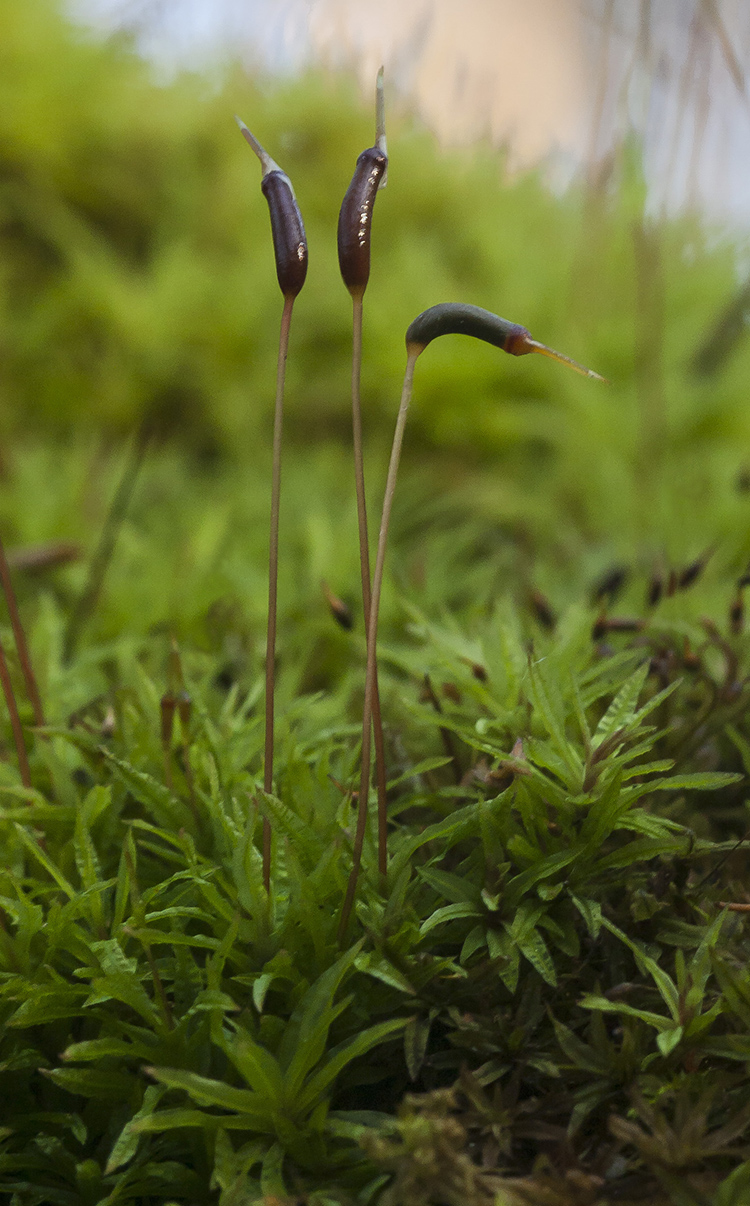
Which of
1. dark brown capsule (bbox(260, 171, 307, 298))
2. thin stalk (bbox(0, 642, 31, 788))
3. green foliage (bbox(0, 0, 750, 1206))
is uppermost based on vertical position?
dark brown capsule (bbox(260, 171, 307, 298))

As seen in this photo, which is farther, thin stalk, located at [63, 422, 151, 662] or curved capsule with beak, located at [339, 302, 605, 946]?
thin stalk, located at [63, 422, 151, 662]

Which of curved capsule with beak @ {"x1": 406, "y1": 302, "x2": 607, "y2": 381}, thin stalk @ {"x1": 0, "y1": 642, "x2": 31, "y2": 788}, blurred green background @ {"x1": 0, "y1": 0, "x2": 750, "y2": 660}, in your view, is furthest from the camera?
blurred green background @ {"x1": 0, "y1": 0, "x2": 750, "y2": 660}

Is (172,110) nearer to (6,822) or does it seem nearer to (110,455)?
(110,455)

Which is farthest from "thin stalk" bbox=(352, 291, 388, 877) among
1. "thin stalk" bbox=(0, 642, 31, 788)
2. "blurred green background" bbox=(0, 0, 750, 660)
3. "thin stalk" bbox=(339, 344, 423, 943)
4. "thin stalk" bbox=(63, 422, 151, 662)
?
"blurred green background" bbox=(0, 0, 750, 660)

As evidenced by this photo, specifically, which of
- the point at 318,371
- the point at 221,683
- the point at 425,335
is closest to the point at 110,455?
the point at 318,371

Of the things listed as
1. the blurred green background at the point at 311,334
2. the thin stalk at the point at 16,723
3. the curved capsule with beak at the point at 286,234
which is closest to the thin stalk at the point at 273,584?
the curved capsule with beak at the point at 286,234

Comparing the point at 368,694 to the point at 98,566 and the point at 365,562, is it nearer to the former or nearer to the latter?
the point at 365,562

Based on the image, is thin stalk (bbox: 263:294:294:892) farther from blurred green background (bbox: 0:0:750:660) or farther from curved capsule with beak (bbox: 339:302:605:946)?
blurred green background (bbox: 0:0:750:660)
